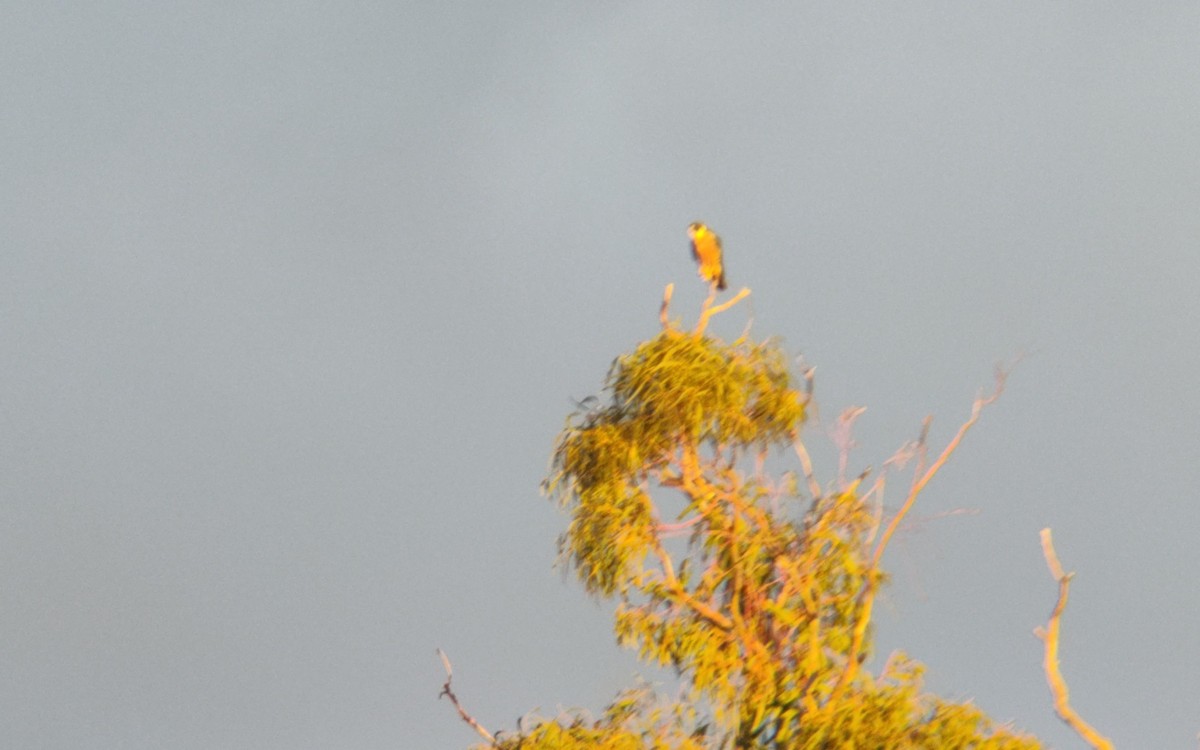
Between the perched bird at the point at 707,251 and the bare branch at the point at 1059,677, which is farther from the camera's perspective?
the perched bird at the point at 707,251

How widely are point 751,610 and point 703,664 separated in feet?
1.49

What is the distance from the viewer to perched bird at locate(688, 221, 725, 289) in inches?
498

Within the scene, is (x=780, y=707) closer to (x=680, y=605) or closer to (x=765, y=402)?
(x=680, y=605)

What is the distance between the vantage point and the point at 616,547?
959 centimetres

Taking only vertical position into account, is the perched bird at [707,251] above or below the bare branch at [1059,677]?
above

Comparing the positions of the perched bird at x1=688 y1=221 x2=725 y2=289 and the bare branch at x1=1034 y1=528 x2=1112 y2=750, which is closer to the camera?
the bare branch at x1=1034 y1=528 x2=1112 y2=750

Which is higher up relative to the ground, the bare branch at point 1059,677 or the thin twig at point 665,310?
the thin twig at point 665,310

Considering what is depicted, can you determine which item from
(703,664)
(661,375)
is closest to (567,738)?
(703,664)

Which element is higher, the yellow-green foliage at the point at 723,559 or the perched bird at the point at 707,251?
the perched bird at the point at 707,251

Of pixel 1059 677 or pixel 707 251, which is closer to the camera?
pixel 1059 677

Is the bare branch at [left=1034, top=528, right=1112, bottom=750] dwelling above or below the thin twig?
below

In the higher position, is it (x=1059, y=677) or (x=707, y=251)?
(x=707, y=251)

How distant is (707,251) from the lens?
12641 millimetres

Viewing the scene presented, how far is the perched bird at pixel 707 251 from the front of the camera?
12641 millimetres
